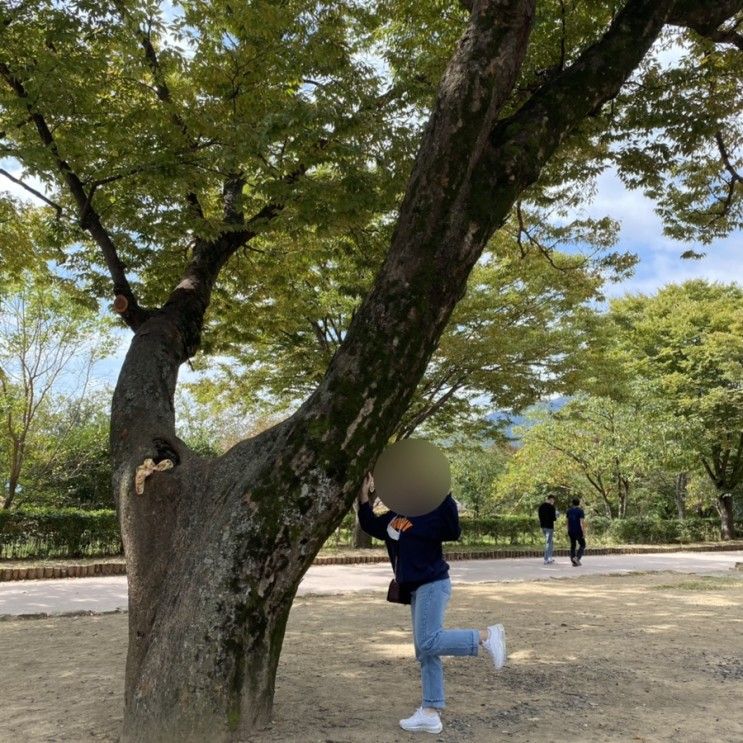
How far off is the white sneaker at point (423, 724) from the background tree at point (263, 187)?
2.40 feet

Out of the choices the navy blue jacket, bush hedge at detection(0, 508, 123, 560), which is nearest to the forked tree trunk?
the navy blue jacket

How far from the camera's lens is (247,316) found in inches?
432

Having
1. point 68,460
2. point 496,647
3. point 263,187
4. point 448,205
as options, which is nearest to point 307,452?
point 496,647

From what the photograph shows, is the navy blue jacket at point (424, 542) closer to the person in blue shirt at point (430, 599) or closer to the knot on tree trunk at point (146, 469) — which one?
the person in blue shirt at point (430, 599)

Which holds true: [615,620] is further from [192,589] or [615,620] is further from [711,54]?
[711,54]

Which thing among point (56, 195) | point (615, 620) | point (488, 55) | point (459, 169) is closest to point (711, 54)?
point (488, 55)

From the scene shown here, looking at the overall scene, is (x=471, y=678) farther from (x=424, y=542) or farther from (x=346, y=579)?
(x=346, y=579)

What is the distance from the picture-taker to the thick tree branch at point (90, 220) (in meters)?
Answer: 5.43

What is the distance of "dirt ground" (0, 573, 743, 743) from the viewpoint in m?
3.33

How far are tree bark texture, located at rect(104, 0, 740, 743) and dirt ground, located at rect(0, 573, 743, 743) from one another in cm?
46

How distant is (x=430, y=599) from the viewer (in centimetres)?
333

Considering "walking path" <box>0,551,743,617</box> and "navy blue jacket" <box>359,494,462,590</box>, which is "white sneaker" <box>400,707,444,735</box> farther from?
"walking path" <box>0,551,743,617</box>

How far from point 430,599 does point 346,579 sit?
8224 millimetres

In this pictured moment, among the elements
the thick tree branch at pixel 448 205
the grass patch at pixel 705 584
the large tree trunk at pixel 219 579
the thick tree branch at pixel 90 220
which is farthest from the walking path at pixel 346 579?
the thick tree branch at pixel 448 205
